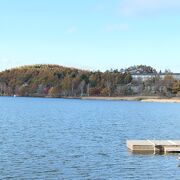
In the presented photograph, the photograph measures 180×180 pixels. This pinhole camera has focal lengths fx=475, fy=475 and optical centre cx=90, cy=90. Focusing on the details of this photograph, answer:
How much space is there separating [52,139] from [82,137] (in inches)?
147

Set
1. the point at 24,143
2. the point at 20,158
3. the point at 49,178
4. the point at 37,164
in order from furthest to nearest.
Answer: the point at 24,143
the point at 20,158
the point at 37,164
the point at 49,178

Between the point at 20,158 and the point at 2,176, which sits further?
the point at 20,158

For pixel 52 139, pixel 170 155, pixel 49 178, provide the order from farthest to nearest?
1. pixel 52 139
2. pixel 170 155
3. pixel 49 178

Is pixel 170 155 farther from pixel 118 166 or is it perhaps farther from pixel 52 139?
pixel 52 139

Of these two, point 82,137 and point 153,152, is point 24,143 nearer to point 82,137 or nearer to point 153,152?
point 82,137

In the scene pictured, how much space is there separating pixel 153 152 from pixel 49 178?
1176cm

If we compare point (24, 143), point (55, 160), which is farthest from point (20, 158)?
point (24, 143)

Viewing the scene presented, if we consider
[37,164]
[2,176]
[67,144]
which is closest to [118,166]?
[37,164]

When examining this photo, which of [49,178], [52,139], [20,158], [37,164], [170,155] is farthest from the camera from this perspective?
[52,139]

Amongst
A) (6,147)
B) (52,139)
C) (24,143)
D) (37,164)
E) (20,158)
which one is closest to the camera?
(37,164)

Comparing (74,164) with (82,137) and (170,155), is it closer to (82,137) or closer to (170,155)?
(170,155)

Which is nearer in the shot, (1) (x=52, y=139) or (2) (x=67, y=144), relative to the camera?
(2) (x=67, y=144)

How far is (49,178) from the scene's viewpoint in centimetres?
2562

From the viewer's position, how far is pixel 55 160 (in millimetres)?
→ 31141
